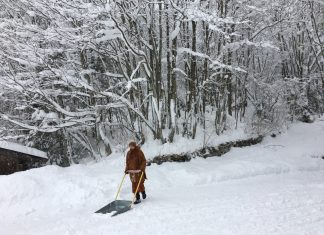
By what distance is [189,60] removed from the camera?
17672 mm

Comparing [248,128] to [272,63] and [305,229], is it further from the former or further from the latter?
[305,229]

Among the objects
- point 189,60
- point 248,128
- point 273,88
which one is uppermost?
point 189,60

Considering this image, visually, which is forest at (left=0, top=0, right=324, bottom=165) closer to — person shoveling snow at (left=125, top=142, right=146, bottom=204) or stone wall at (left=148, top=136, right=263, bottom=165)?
stone wall at (left=148, top=136, right=263, bottom=165)

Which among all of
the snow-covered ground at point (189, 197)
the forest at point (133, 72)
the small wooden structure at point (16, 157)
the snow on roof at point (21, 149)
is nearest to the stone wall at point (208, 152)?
the snow-covered ground at point (189, 197)

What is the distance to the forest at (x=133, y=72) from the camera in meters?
14.9

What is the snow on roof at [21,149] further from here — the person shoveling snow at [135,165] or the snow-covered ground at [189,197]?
the person shoveling snow at [135,165]

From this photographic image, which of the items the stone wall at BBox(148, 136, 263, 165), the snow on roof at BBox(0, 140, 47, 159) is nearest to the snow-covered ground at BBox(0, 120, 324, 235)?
the stone wall at BBox(148, 136, 263, 165)

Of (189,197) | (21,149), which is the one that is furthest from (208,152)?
(21,149)

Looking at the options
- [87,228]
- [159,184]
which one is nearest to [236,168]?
[159,184]

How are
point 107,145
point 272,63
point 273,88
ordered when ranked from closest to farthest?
point 107,145, point 273,88, point 272,63

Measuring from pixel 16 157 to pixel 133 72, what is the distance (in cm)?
607

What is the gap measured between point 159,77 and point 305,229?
9920 millimetres

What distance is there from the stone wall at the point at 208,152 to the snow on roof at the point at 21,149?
479cm

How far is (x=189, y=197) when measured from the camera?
1135 centimetres
